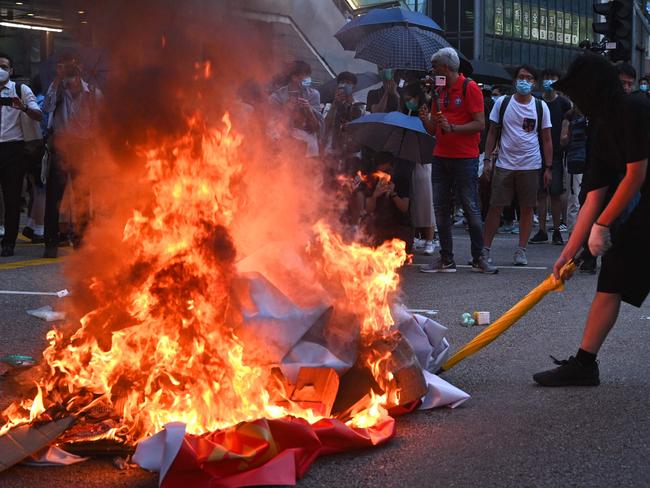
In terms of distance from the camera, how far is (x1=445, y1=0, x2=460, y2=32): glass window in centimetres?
5378

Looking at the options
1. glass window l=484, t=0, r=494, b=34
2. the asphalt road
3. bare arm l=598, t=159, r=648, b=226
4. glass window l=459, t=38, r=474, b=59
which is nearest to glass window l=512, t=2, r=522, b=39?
glass window l=484, t=0, r=494, b=34

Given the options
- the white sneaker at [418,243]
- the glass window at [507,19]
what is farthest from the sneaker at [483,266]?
the glass window at [507,19]

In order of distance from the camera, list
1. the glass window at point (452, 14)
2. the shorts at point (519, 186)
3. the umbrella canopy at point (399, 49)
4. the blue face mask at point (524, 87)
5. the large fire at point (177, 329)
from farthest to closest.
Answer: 1. the glass window at point (452, 14)
2. the umbrella canopy at point (399, 49)
3. the blue face mask at point (524, 87)
4. the shorts at point (519, 186)
5. the large fire at point (177, 329)

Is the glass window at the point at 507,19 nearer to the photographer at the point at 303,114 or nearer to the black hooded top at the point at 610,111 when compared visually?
the photographer at the point at 303,114

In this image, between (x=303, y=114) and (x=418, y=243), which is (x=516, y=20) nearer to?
(x=418, y=243)

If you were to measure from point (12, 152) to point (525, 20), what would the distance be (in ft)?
170

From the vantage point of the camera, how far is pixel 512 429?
4.39 meters

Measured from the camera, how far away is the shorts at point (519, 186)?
10.0 metres

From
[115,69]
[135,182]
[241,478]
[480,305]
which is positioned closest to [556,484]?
[241,478]

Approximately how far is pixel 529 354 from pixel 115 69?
2.95 metres

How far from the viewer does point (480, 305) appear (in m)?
7.81

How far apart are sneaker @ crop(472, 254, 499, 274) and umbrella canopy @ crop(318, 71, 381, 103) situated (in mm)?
2927

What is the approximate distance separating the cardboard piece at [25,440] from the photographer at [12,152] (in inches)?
278

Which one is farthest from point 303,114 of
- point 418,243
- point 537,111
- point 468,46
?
point 468,46
